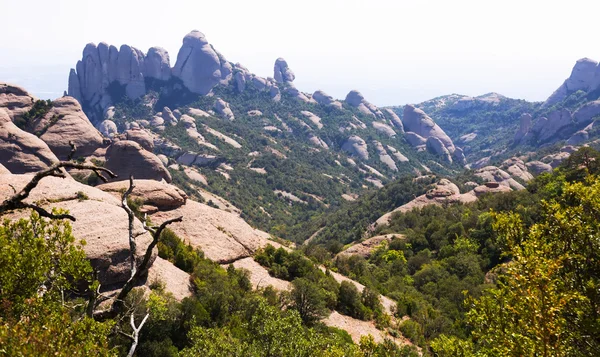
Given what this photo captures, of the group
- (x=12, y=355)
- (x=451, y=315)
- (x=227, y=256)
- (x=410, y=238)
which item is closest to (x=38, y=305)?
(x=12, y=355)

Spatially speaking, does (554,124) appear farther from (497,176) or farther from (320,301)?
(320,301)

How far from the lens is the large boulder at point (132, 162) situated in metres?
65.6

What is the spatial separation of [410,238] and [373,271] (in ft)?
62.8

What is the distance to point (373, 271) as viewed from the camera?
49156mm

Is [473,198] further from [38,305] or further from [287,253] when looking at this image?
[38,305]

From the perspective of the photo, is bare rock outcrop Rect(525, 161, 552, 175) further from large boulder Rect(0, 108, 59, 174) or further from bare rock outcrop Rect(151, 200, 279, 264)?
large boulder Rect(0, 108, 59, 174)

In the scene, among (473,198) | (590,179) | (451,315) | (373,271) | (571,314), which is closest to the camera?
(571,314)

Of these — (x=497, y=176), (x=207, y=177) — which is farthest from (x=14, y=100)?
(x=497, y=176)

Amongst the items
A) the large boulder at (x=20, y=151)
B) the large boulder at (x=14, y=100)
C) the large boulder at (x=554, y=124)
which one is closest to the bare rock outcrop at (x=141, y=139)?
the large boulder at (x=14, y=100)

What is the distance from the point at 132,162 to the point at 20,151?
57.6 ft

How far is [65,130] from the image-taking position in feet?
227

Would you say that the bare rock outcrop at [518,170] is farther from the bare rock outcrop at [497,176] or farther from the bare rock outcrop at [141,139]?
the bare rock outcrop at [141,139]

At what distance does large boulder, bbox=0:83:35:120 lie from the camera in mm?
68250

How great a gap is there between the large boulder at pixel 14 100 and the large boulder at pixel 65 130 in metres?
3.88
